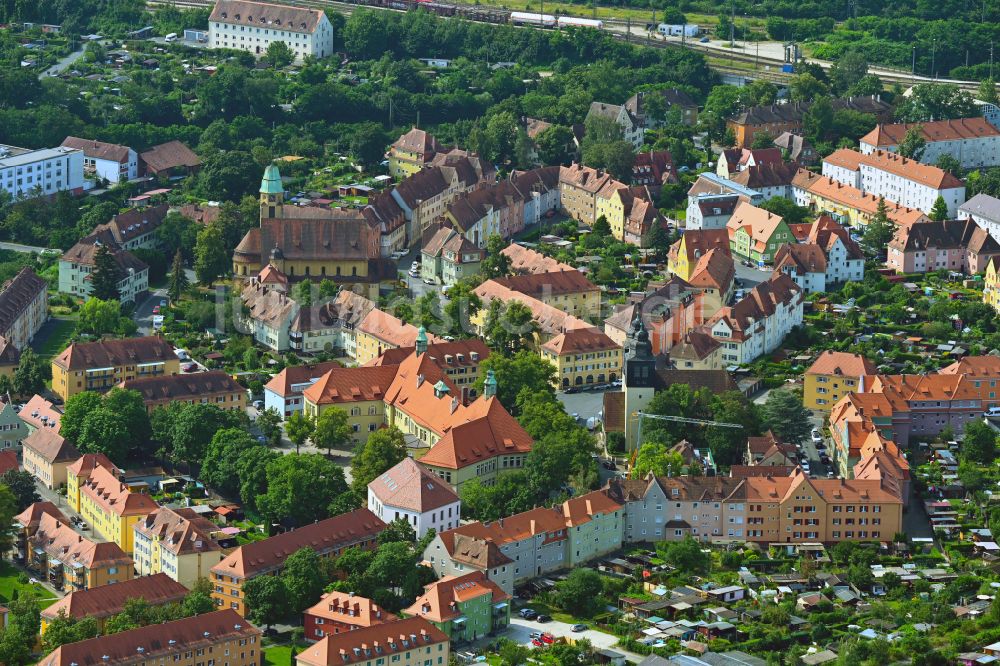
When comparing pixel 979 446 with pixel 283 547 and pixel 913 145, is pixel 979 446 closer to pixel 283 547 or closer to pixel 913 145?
pixel 283 547

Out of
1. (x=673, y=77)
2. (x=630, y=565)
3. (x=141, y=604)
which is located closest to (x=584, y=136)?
(x=673, y=77)

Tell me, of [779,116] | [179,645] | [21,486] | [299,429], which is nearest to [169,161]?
[779,116]

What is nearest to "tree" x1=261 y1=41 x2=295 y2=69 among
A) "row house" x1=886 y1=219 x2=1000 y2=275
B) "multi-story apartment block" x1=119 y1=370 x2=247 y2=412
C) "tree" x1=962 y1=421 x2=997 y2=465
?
"row house" x1=886 y1=219 x2=1000 y2=275

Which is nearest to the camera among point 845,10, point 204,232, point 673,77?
point 204,232

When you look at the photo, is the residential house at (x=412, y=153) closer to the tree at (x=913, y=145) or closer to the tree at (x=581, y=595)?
the tree at (x=913, y=145)

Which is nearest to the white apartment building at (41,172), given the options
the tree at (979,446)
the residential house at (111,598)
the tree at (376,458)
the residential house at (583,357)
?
the residential house at (583,357)

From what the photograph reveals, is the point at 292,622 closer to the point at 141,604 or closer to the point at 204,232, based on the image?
the point at 141,604
